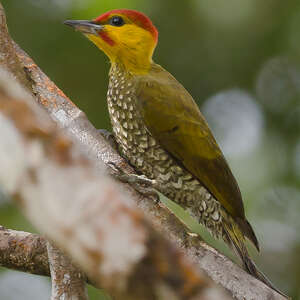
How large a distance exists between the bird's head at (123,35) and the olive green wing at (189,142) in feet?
1.01

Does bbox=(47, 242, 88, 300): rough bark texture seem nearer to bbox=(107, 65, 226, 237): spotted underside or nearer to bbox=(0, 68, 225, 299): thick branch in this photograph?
bbox=(107, 65, 226, 237): spotted underside

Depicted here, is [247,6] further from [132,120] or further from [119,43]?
[132,120]

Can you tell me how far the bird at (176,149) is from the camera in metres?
3.22

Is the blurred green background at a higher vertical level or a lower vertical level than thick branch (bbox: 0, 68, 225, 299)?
lower

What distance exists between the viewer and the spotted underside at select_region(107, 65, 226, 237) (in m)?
3.28

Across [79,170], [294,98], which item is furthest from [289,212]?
[79,170]

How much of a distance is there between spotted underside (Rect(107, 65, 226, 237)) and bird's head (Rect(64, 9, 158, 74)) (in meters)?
0.20

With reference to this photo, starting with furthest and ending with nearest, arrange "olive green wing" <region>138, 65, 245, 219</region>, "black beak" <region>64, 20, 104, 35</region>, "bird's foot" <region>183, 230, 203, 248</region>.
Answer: "black beak" <region>64, 20, 104, 35</region> → "olive green wing" <region>138, 65, 245, 219</region> → "bird's foot" <region>183, 230, 203, 248</region>

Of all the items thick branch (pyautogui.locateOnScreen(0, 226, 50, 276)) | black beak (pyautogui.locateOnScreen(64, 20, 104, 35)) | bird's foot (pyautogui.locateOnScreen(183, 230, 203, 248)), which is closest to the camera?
bird's foot (pyautogui.locateOnScreen(183, 230, 203, 248))

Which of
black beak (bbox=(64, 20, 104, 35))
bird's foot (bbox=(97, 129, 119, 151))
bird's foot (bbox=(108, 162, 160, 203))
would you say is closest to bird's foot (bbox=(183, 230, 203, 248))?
bird's foot (bbox=(108, 162, 160, 203))

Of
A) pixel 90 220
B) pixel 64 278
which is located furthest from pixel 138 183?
pixel 90 220

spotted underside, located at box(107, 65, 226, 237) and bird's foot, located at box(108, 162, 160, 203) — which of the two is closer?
bird's foot, located at box(108, 162, 160, 203)

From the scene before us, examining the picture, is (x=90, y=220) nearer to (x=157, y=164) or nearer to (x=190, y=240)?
(x=190, y=240)

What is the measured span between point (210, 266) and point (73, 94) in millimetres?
2135
